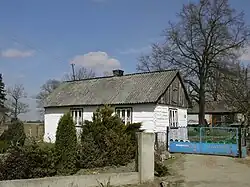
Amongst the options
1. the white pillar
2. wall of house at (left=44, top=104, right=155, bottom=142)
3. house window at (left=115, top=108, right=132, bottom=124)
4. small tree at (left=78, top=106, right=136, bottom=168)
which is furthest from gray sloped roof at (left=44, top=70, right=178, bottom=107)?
the white pillar

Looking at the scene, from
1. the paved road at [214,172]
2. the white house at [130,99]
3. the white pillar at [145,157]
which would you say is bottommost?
the paved road at [214,172]

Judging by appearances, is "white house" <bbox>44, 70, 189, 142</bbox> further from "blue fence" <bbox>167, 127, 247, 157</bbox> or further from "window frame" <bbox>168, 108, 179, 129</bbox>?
"blue fence" <bbox>167, 127, 247, 157</bbox>

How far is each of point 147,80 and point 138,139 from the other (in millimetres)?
14555

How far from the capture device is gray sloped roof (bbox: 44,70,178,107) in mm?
24531

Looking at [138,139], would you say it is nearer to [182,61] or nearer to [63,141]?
[63,141]

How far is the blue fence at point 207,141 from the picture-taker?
1866cm

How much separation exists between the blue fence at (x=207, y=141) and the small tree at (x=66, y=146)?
27.6 feet

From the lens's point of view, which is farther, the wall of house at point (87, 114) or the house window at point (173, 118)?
the house window at point (173, 118)

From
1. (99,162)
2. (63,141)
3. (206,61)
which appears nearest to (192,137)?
(99,162)

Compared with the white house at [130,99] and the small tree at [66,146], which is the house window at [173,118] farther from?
the small tree at [66,146]

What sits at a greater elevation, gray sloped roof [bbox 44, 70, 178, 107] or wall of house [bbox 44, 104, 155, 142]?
gray sloped roof [bbox 44, 70, 178, 107]

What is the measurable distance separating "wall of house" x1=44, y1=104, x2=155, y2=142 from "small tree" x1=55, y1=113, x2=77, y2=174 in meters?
10.4

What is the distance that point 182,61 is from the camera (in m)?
43.4

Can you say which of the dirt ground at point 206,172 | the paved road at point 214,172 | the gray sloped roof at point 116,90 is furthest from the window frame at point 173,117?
the paved road at point 214,172
